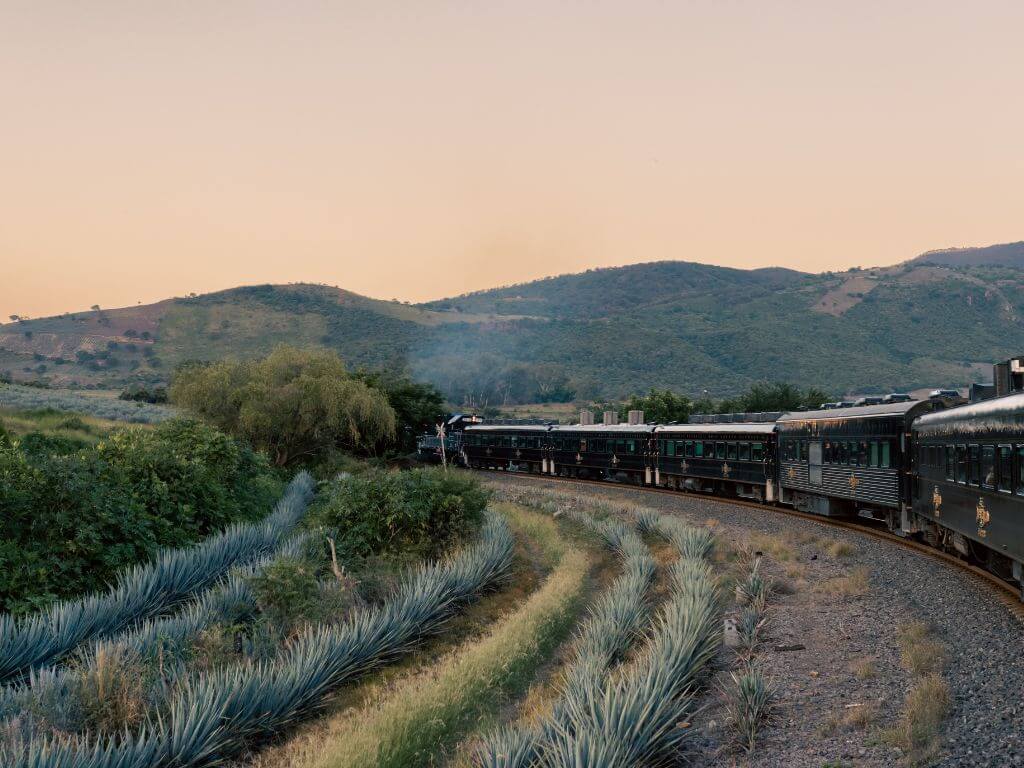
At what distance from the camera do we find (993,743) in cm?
751

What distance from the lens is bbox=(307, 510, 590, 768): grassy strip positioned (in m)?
8.43

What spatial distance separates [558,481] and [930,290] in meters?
126

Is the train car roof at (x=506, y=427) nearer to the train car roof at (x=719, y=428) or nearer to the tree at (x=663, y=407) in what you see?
the train car roof at (x=719, y=428)

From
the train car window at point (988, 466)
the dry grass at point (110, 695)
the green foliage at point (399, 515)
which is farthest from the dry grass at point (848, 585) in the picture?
the dry grass at point (110, 695)

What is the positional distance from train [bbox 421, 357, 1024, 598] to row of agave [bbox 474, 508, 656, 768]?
4.63 meters

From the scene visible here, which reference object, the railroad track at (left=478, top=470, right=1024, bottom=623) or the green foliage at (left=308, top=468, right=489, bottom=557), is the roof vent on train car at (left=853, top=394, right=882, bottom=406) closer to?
the railroad track at (left=478, top=470, right=1024, bottom=623)

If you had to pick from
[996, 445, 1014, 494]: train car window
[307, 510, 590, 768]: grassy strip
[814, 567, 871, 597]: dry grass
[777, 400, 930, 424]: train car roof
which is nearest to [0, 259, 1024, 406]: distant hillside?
[777, 400, 930, 424]: train car roof

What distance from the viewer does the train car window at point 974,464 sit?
13039 millimetres

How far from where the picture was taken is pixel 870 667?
9883mm

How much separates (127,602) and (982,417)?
39.1 ft

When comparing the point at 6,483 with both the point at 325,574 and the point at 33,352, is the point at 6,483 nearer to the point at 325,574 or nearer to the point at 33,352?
the point at 325,574

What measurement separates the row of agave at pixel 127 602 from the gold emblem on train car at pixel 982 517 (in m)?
11.5

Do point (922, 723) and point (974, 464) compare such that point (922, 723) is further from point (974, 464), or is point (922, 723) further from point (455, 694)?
point (974, 464)

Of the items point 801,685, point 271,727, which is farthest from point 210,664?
point 801,685
